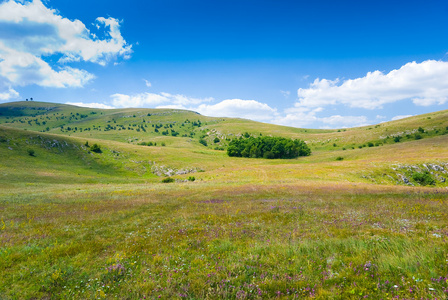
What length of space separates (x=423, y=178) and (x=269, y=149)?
90.4m

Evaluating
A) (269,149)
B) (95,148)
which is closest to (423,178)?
(269,149)

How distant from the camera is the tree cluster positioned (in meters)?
133

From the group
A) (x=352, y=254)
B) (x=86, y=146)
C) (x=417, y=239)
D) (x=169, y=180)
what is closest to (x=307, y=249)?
(x=352, y=254)

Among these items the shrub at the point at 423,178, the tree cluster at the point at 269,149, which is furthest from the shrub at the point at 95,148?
the shrub at the point at 423,178

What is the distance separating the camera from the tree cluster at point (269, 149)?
133 meters

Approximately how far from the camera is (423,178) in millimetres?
48250

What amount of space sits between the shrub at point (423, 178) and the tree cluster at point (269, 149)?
8272cm

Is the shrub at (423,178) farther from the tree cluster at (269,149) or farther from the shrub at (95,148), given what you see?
the shrub at (95,148)

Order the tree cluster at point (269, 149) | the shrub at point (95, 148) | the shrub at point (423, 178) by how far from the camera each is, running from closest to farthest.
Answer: the shrub at point (423, 178)
the shrub at point (95, 148)
the tree cluster at point (269, 149)

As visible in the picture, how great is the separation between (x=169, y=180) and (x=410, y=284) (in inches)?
2411

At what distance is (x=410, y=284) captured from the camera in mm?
5109

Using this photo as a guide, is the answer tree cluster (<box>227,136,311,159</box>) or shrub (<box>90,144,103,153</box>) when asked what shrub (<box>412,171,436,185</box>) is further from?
shrub (<box>90,144,103,153</box>)

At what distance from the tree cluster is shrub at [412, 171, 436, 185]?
82721 millimetres

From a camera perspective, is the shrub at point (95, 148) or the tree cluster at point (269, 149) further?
the tree cluster at point (269, 149)
